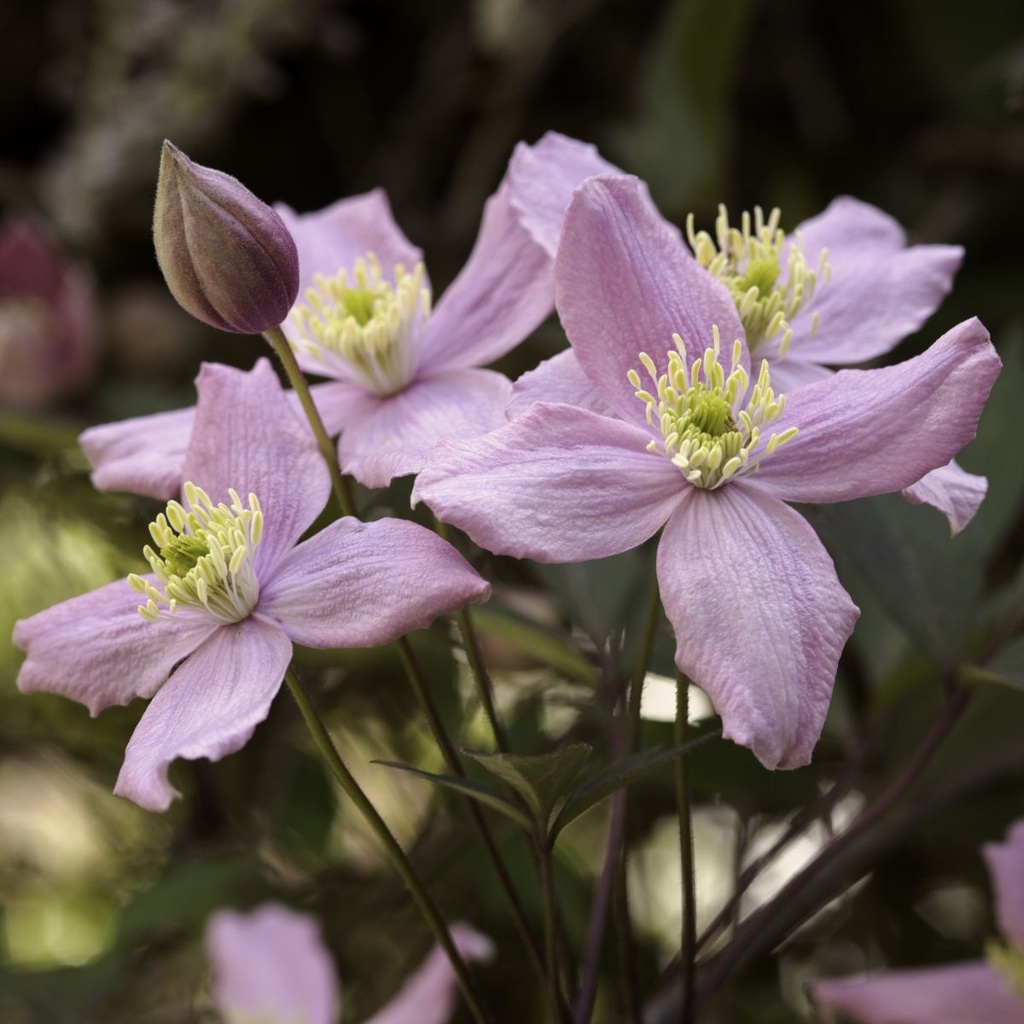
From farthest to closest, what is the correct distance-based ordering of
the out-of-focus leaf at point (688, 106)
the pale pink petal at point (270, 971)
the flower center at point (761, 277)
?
the out-of-focus leaf at point (688, 106) < the pale pink petal at point (270, 971) < the flower center at point (761, 277)

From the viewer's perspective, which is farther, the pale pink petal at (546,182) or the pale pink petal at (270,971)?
the pale pink petal at (270,971)

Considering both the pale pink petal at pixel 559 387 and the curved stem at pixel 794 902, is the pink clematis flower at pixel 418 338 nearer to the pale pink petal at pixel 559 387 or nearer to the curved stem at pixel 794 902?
the pale pink petal at pixel 559 387

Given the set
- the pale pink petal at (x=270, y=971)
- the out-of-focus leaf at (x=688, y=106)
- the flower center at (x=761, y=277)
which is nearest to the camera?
the flower center at (x=761, y=277)

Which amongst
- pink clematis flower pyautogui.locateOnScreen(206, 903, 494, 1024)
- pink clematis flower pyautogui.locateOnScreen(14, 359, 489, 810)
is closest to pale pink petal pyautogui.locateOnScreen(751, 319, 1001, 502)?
pink clematis flower pyautogui.locateOnScreen(14, 359, 489, 810)

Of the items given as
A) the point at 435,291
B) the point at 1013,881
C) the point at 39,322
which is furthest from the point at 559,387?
the point at 39,322

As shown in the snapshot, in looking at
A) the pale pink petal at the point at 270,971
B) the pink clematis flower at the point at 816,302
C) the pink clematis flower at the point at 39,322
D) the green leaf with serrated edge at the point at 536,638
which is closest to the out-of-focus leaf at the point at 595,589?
the green leaf with serrated edge at the point at 536,638

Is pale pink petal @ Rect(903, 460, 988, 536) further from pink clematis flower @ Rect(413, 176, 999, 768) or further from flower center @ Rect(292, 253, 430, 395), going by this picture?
flower center @ Rect(292, 253, 430, 395)

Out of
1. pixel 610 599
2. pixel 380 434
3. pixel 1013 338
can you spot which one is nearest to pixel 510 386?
pixel 380 434

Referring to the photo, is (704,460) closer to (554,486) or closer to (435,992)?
(554,486)
